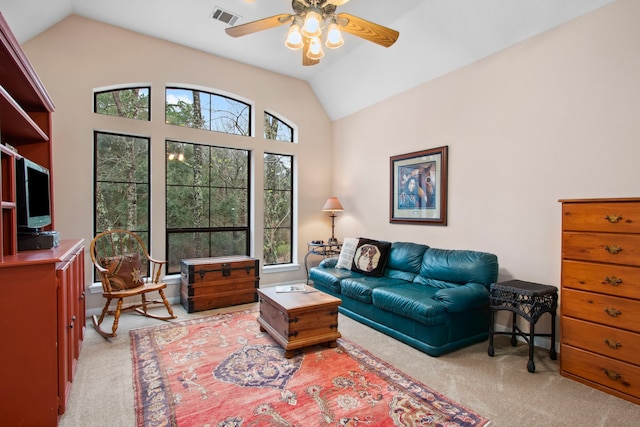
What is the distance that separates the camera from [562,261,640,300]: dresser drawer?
211 cm

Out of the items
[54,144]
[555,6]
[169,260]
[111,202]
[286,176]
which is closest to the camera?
[555,6]

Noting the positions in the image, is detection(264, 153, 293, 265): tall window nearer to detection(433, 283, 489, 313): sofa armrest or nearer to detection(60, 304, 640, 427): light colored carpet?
detection(60, 304, 640, 427): light colored carpet

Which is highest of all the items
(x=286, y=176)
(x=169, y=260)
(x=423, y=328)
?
(x=286, y=176)

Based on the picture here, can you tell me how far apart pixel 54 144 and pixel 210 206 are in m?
1.87

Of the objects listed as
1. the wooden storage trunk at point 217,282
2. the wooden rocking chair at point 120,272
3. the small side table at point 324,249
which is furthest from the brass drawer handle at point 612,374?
the wooden rocking chair at point 120,272

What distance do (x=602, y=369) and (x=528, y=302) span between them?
581 millimetres

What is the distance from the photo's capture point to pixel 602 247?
2.24m

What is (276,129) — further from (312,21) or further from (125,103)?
(312,21)

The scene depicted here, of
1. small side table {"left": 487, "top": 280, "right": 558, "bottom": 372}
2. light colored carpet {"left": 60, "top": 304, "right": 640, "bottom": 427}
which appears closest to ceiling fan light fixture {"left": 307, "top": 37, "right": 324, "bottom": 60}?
small side table {"left": 487, "top": 280, "right": 558, "bottom": 372}

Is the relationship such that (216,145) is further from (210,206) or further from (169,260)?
(169,260)

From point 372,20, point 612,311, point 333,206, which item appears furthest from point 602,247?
point 333,206

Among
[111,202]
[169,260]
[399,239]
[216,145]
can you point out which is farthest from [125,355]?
[399,239]

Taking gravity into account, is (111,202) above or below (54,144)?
below

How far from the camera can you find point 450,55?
359cm
